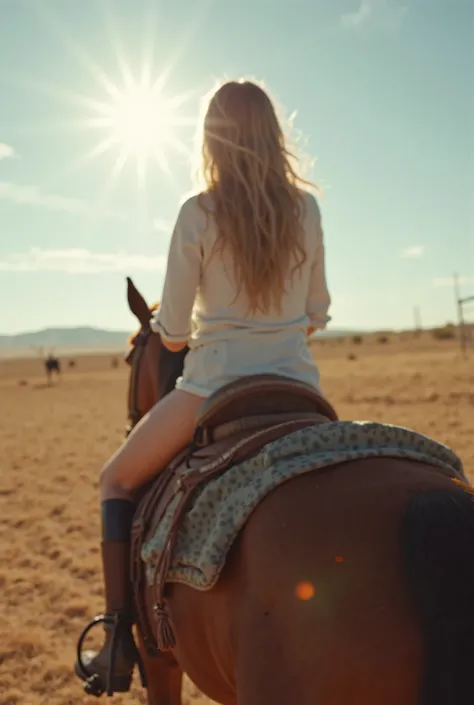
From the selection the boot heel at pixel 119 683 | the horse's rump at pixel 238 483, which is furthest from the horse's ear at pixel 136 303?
the boot heel at pixel 119 683

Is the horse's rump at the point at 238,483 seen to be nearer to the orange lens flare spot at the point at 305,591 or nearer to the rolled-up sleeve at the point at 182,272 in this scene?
the orange lens flare spot at the point at 305,591

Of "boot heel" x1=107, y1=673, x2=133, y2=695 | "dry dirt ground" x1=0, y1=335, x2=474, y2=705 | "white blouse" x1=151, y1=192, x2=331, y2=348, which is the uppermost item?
"white blouse" x1=151, y1=192, x2=331, y2=348

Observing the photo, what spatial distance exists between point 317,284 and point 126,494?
117 centimetres

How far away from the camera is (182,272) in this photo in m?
2.17

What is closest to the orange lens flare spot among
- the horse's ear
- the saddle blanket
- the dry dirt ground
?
the saddle blanket

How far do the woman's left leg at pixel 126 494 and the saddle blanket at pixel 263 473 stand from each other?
370mm

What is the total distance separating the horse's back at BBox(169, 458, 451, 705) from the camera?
4.50ft

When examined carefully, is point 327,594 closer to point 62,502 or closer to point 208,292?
point 208,292

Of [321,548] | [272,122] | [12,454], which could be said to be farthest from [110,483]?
[12,454]

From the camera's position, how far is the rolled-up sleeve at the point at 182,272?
7.03ft

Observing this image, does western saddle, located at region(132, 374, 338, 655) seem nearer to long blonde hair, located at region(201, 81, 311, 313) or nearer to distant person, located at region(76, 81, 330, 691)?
distant person, located at region(76, 81, 330, 691)

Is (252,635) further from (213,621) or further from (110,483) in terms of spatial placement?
(110,483)

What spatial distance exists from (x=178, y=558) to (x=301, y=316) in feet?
A: 3.24

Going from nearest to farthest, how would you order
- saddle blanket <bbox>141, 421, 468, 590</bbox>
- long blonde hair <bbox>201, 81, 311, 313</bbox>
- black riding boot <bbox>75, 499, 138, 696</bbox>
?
saddle blanket <bbox>141, 421, 468, 590</bbox>
long blonde hair <bbox>201, 81, 311, 313</bbox>
black riding boot <bbox>75, 499, 138, 696</bbox>
